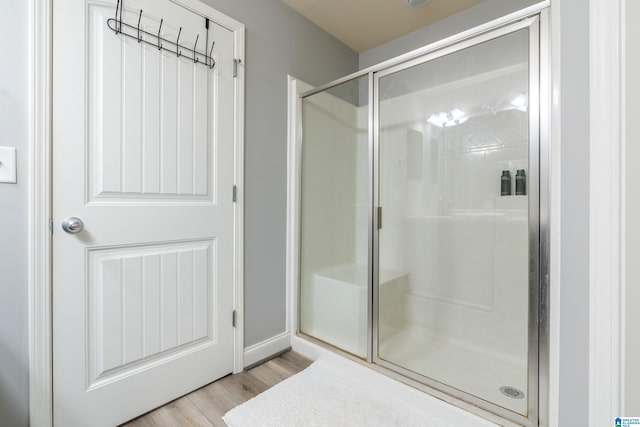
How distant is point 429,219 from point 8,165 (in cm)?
207

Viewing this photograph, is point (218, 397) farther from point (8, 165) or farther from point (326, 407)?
point (8, 165)

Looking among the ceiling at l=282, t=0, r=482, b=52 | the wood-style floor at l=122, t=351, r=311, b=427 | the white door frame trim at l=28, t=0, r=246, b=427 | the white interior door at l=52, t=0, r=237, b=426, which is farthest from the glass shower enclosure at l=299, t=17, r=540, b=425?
the white door frame trim at l=28, t=0, r=246, b=427

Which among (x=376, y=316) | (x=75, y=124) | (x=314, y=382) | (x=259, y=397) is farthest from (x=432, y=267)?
(x=75, y=124)

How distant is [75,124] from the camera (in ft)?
3.88

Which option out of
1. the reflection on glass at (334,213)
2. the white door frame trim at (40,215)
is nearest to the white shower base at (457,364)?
the reflection on glass at (334,213)

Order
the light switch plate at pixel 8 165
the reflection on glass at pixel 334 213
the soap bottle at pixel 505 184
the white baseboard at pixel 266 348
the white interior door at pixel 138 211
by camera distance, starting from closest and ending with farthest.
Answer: the light switch plate at pixel 8 165, the white interior door at pixel 138 211, the soap bottle at pixel 505 184, the white baseboard at pixel 266 348, the reflection on glass at pixel 334 213

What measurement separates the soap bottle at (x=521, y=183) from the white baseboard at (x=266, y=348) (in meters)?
1.67

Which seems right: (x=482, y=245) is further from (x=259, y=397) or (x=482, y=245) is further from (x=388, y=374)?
(x=259, y=397)

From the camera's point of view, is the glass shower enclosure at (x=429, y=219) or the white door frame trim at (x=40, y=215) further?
the glass shower enclosure at (x=429, y=219)

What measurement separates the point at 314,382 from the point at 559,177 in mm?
1524

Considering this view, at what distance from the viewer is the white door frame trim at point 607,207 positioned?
25.1 inches

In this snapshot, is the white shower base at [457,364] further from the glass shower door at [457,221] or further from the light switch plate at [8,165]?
the light switch plate at [8,165]

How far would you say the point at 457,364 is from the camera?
1.62 metres

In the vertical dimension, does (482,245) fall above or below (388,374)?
above
